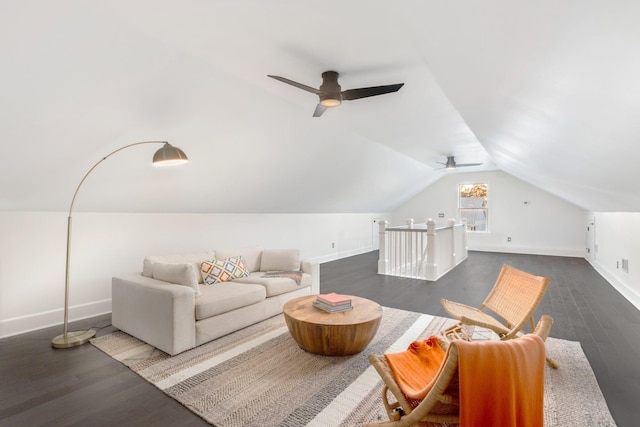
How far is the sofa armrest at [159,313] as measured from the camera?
2.71 meters

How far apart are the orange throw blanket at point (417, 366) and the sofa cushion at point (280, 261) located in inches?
101

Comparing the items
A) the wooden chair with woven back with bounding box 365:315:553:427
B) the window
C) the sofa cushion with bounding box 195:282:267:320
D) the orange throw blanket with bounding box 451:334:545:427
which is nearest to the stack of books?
the sofa cushion with bounding box 195:282:267:320

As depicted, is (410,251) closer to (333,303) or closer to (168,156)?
(333,303)

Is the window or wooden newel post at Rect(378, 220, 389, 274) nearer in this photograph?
Result: wooden newel post at Rect(378, 220, 389, 274)

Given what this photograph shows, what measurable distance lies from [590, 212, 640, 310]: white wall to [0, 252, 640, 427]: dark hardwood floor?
208 millimetres

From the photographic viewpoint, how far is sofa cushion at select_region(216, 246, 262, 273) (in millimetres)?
4199

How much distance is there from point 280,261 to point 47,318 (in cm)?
268

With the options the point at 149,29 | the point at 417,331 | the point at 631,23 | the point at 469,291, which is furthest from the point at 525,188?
the point at 149,29

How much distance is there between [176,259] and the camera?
12.2 ft

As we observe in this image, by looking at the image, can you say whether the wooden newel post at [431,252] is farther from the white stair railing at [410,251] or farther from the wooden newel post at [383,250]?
the wooden newel post at [383,250]

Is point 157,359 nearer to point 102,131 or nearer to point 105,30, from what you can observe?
point 102,131

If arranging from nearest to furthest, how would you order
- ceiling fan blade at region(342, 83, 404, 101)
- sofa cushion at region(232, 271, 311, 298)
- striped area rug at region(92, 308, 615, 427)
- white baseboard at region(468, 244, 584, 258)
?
1. striped area rug at region(92, 308, 615, 427)
2. ceiling fan blade at region(342, 83, 404, 101)
3. sofa cushion at region(232, 271, 311, 298)
4. white baseboard at region(468, 244, 584, 258)

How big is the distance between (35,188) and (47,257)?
90cm

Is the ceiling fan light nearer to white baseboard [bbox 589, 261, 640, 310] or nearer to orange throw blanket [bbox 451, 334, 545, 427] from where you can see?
orange throw blanket [bbox 451, 334, 545, 427]
